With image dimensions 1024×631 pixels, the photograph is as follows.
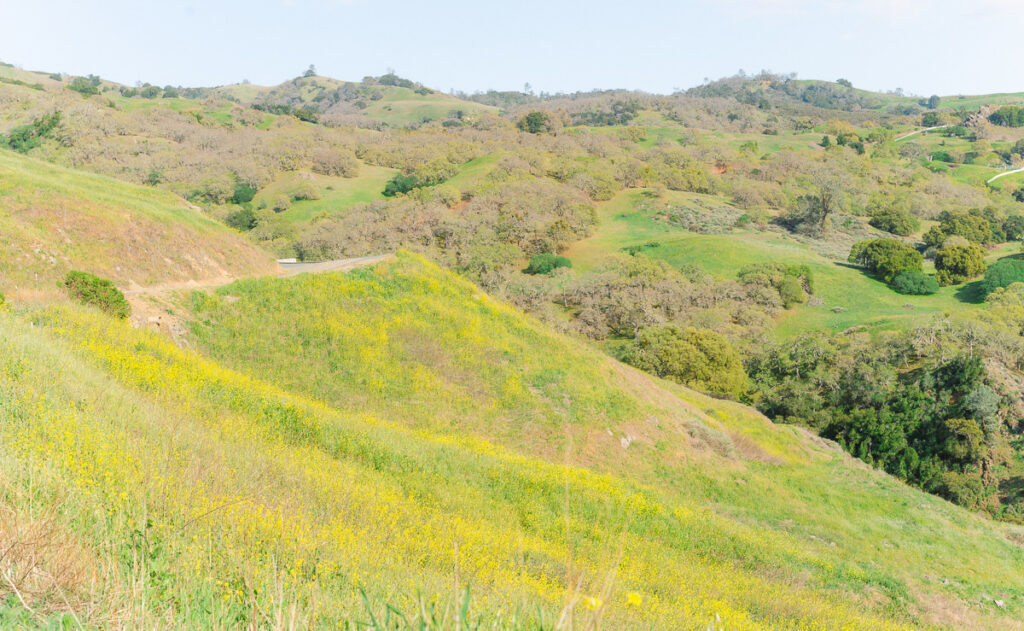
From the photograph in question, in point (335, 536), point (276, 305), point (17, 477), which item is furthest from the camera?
point (276, 305)

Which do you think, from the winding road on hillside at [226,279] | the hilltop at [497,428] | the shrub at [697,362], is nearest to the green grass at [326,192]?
the hilltop at [497,428]

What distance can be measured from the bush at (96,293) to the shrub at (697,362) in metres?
27.9

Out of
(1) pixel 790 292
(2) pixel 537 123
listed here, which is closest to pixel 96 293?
(1) pixel 790 292

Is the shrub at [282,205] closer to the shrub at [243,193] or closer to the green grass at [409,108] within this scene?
the shrub at [243,193]

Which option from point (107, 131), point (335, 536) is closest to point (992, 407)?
point (335, 536)

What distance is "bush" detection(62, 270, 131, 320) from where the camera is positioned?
12820mm

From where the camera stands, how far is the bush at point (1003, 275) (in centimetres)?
4719

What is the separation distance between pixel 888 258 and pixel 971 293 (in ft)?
22.7

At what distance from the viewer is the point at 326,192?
7050 cm

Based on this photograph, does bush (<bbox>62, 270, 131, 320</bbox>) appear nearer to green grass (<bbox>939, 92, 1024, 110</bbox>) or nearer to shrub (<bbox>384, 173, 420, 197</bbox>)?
shrub (<bbox>384, 173, 420, 197</bbox>)

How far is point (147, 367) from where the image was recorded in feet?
32.0

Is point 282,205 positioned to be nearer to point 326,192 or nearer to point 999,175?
point 326,192

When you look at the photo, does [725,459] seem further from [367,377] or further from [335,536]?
[335,536]

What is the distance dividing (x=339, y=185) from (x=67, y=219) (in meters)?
60.7
